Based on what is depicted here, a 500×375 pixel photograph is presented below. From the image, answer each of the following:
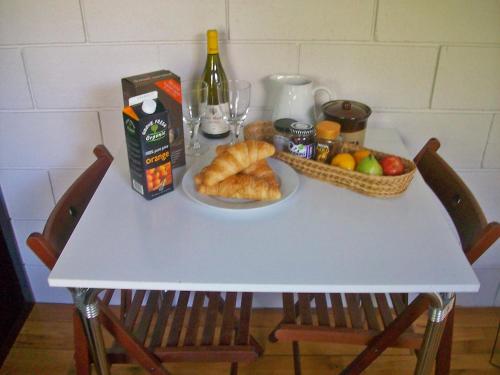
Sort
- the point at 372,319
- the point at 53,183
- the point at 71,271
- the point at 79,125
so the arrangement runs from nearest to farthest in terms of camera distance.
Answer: the point at 71,271 → the point at 372,319 → the point at 79,125 → the point at 53,183

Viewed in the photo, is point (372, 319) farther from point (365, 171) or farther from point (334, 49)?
point (334, 49)

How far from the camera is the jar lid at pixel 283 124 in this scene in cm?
112

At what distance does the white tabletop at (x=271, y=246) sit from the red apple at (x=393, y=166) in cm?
5

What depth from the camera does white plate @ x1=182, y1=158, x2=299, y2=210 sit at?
0.97m

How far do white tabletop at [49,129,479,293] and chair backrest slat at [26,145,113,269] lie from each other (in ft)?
0.16

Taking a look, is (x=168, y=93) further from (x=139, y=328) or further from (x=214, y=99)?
(x=139, y=328)

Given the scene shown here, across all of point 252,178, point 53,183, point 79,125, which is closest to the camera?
point 252,178

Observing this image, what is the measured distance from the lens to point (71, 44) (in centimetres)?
128

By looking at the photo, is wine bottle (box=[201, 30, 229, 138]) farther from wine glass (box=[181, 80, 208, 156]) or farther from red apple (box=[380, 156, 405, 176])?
red apple (box=[380, 156, 405, 176])

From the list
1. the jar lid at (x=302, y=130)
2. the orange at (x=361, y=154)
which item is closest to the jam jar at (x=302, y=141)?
the jar lid at (x=302, y=130)

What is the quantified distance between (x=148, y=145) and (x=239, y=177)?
0.20 meters

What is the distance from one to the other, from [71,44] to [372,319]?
3.48 feet

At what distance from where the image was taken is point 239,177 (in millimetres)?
997

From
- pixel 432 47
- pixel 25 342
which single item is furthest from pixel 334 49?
pixel 25 342
